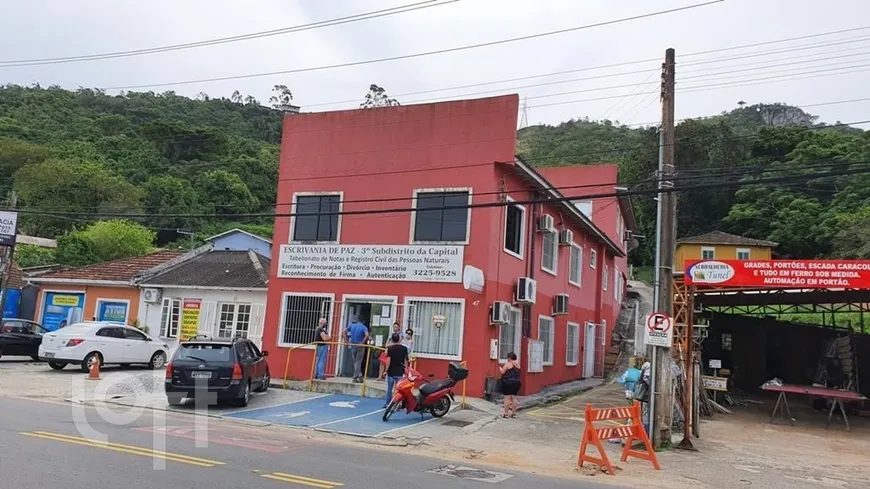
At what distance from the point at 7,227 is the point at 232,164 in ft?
94.5

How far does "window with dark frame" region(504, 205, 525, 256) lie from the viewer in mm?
18641

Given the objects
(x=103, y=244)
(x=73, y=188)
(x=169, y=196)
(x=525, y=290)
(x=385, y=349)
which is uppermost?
(x=169, y=196)

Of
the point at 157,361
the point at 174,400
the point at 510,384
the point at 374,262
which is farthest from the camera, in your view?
the point at 157,361

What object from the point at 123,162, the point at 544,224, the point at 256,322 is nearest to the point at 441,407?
the point at 544,224

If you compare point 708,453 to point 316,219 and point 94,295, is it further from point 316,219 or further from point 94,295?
point 94,295

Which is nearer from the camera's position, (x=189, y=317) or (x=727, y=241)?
(x=189, y=317)

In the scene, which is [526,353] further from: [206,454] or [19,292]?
[19,292]

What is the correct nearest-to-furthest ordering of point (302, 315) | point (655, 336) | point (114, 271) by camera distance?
point (655, 336), point (302, 315), point (114, 271)

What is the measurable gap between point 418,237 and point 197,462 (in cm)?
1021

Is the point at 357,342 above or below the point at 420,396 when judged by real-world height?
above

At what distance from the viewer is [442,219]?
17.9 meters

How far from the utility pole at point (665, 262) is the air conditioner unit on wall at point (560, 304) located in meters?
8.97

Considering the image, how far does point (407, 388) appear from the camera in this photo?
14000 mm

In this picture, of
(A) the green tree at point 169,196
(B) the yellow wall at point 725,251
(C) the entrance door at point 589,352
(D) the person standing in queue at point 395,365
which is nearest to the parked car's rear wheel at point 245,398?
(D) the person standing in queue at point 395,365
